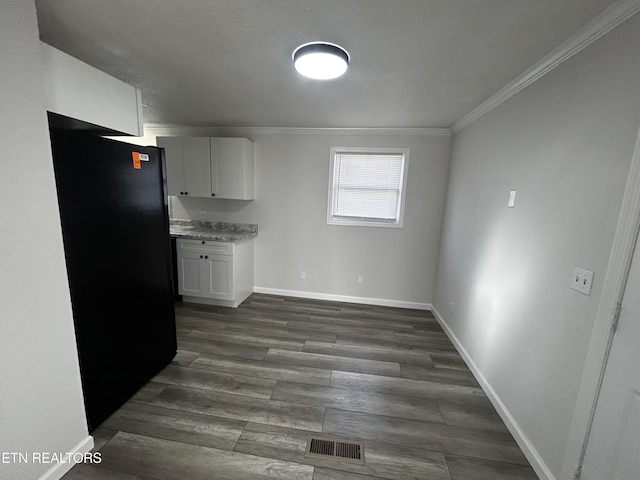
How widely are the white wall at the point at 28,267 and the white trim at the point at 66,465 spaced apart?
0.04 m

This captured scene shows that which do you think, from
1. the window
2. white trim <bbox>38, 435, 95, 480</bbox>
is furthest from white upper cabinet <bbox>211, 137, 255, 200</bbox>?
white trim <bbox>38, 435, 95, 480</bbox>

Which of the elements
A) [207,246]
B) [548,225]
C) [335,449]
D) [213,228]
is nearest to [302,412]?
[335,449]

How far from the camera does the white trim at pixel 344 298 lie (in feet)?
11.9

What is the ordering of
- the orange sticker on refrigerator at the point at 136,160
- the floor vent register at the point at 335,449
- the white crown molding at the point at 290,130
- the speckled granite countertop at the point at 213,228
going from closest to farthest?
1. the floor vent register at the point at 335,449
2. the orange sticker on refrigerator at the point at 136,160
3. the white crown molding at the point at 290,130
4. the speckled granite countertop at the point at 213,228

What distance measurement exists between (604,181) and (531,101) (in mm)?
903

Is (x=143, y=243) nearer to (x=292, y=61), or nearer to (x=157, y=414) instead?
(x=157, y=414)

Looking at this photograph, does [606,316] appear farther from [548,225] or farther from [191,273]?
[191,273]

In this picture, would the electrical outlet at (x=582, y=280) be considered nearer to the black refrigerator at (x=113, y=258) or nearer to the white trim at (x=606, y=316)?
the white trim at (x=606, y=316)

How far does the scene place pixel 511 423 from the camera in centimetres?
169

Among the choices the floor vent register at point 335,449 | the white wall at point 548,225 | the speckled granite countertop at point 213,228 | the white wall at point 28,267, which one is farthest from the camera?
the speckled granite countertop at point 213,228

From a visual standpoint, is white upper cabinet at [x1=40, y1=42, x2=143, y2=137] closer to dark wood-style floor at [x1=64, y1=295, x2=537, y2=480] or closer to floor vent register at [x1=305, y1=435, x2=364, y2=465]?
dark wood-style floor at [x1=64, y1=295, x2=537, y2=480]

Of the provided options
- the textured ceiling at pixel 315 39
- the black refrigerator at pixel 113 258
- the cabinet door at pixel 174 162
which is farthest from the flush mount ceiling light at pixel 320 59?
the cabinet door at pixel 174 162

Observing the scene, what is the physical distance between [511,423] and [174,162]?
458 cm

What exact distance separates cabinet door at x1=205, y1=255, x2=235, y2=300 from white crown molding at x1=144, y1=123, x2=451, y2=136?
189 centimetres
